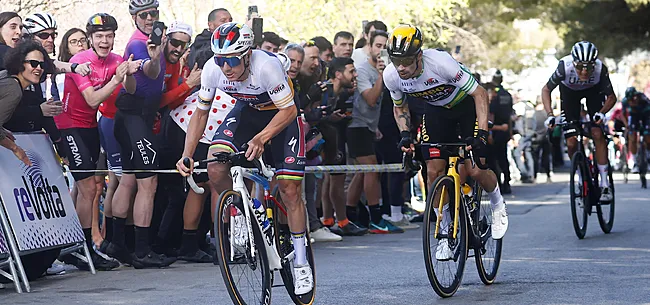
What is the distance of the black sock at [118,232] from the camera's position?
1102 centimetres

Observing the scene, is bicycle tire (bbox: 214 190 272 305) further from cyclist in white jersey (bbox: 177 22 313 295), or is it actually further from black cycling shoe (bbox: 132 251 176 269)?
black cycling shoe (bbox: 132 251 176 269)

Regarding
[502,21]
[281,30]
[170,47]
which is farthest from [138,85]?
[502,21]

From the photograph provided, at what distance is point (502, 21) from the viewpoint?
146 feet

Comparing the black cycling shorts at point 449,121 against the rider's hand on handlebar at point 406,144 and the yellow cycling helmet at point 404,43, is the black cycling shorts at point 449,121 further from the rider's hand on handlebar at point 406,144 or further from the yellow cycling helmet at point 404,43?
the yellow cycling helmet at point 404,43

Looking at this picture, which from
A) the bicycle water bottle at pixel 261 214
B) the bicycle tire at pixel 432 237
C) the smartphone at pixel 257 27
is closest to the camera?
the bicycle water bottle at pixel 261 214

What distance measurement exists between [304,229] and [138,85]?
10.4 feet

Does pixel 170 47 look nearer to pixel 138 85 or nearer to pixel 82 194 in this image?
pixel 138 85

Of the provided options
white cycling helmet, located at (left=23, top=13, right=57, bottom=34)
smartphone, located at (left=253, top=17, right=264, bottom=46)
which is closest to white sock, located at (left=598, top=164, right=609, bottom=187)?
smartphone, located at (left=253, top=17, right=264, bottom=46)

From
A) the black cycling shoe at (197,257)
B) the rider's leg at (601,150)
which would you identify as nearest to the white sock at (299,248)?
the black cycling shoe at (197,257)

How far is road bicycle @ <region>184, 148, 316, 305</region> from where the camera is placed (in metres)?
7.37

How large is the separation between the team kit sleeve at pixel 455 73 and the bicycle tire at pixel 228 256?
2.15 metres

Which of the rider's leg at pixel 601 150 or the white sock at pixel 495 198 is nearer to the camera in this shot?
the white sock at pixel 495 198

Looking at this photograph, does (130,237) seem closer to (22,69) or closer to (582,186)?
(22,69)

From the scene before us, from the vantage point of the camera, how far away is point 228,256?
7387mm
